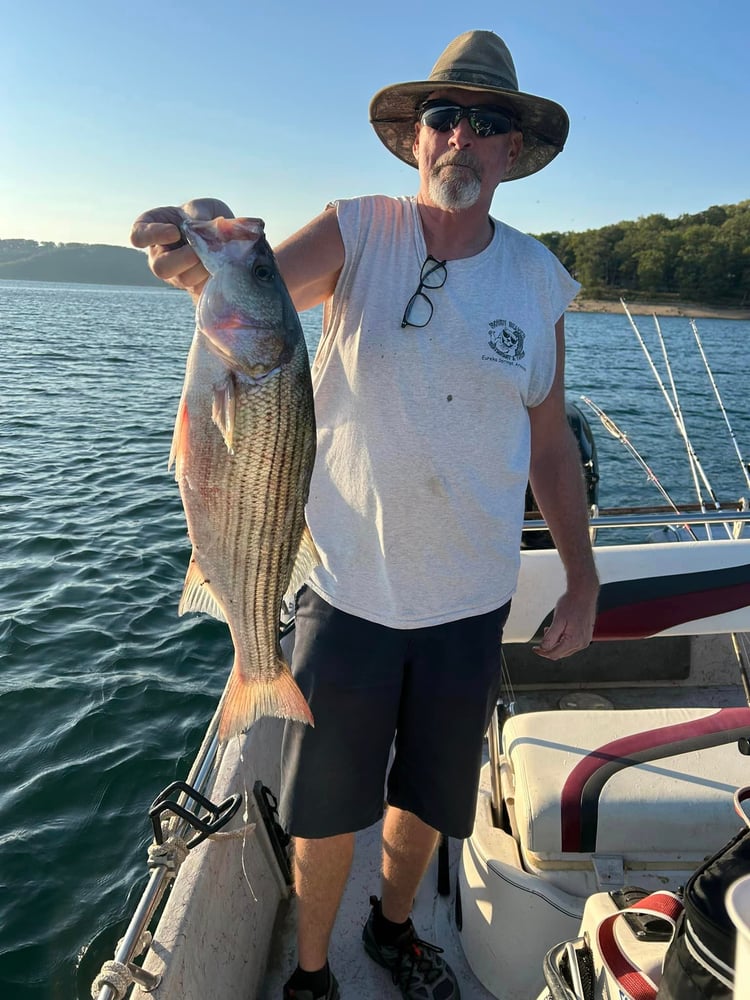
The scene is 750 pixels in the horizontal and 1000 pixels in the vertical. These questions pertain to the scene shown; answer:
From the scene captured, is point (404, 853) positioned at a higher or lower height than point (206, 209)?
lower

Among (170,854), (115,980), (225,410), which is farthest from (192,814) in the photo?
(225,410)

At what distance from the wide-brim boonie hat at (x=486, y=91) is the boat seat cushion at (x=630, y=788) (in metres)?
2.45

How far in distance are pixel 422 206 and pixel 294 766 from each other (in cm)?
196

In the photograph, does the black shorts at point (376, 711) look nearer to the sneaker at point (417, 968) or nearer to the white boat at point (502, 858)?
the white boat at point (502, 858)

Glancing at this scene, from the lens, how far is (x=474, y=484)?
2.20 metres

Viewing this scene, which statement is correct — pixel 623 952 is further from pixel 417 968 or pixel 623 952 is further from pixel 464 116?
pixel 464 116

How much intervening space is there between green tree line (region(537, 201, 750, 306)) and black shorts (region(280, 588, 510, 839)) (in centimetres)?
6528

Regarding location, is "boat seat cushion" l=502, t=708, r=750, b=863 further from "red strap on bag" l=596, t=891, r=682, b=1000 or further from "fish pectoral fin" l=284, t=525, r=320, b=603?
"fish pectoral fin" l=284, t=525, r=320, b=603

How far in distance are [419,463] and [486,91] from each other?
132 centimetres

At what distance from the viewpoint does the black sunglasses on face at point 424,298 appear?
6.99ft

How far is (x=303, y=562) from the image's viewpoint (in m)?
2.10

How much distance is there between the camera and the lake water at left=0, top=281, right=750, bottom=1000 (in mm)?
4273

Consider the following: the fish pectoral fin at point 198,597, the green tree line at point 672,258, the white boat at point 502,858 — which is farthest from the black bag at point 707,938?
the green tree line at point 672,258

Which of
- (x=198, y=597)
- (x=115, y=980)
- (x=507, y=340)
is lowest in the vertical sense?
(x=115, y=980)
